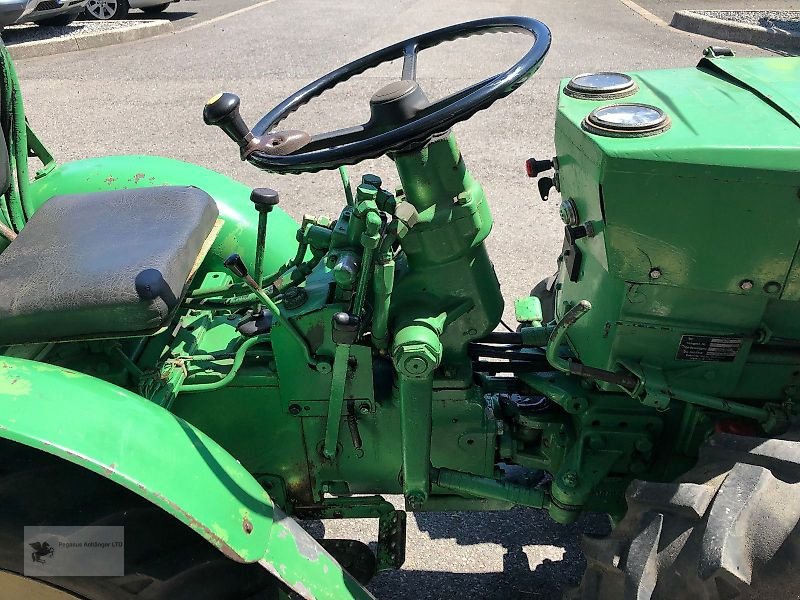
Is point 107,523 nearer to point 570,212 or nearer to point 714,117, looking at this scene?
point 570,212

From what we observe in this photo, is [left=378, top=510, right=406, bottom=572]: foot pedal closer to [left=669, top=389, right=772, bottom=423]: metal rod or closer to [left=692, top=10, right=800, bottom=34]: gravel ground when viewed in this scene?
[left=669, top=389, right=772, bottom=423]: metal rod

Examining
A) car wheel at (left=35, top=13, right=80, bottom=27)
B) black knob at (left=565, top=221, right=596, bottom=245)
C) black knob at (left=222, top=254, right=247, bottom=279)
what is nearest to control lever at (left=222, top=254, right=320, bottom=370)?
black knob at (left=222, top=254, right=247, bottom=279)

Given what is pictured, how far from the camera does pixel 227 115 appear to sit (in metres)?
1.40

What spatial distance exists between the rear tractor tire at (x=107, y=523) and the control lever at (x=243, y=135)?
705 mm

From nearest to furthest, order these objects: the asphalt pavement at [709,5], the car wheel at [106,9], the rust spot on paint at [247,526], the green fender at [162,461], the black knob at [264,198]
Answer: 1. the green fender at [162,461]
2. the rust spot on paint at [247,526]
3. the black knob at [264,198]
4. the car wheel at [106,9]
5. the asphalt pavement at [709,5]

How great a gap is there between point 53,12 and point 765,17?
28.7ft

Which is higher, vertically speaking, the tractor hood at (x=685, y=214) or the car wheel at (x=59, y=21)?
the tractor hood at (x=685, y=214)

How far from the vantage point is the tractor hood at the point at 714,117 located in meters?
1.27

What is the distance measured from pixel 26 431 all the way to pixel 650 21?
32.2 ft

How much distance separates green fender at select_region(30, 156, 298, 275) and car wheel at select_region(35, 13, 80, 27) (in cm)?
828

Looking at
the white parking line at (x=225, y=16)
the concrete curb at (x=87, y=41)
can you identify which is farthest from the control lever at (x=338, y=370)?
the white parking line at (x=225, y=16)

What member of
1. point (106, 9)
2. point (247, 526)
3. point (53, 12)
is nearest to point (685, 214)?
point (247, 526)

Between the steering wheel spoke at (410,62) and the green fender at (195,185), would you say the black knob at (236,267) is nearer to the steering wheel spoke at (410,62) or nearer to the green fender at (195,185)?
the steering wheel spoke at (410,62)

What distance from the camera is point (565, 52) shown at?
7.61m
